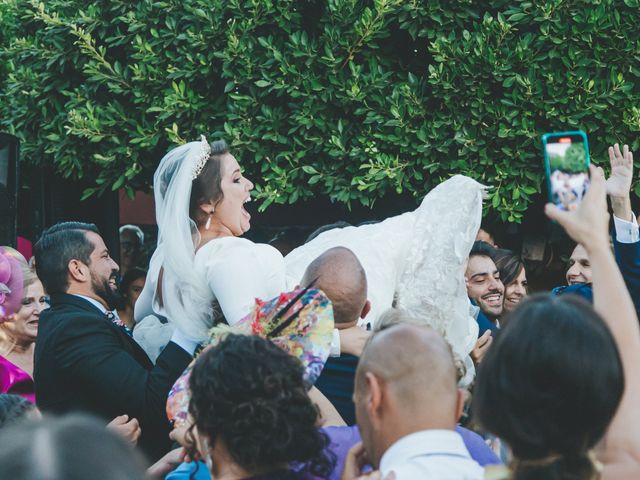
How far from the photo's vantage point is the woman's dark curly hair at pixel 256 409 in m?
2.42

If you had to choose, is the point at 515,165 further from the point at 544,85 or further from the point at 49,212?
the point at 49,212

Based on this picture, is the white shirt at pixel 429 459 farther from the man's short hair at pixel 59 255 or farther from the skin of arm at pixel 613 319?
the man's short hair at pixel 59 255

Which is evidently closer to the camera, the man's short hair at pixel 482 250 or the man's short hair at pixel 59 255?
the man's short hair at pixel 59 255

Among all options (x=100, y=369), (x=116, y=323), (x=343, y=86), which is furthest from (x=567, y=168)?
(x=343, y=86)

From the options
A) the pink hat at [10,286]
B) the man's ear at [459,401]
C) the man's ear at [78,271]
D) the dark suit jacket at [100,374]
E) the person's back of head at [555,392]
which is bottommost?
the dark suit jacket at [100,374]

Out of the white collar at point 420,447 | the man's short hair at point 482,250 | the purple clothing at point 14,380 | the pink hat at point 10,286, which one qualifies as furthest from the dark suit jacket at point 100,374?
the man's short hair at point 482,250

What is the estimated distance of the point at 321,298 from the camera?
9.89ft

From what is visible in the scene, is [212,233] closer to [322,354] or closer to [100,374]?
[100,374]

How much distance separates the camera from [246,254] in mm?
3822

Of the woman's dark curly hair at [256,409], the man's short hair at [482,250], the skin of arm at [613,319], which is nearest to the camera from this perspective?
the skin of arm at [613,319]

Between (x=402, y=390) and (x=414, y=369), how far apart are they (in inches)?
2.5

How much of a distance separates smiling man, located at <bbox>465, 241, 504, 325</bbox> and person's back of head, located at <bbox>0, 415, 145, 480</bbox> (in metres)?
4.45

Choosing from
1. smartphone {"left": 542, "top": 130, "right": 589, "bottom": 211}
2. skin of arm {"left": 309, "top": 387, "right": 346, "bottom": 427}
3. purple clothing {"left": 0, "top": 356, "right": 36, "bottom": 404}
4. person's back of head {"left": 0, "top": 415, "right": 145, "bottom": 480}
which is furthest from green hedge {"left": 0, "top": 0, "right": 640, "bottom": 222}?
person's back of head {"left": 0, "top": 415, "right": 145, "bottom": 480}

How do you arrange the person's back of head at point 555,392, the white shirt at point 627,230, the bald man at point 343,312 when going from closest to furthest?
the person's back of head at point 555,392 → the bald man at point 343,312 → the white shirt at point 627,230
